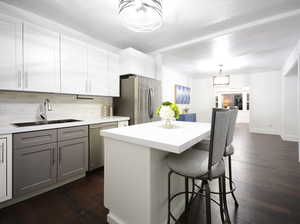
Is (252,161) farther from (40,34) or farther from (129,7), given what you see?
(40,34)

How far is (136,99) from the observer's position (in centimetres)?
A: 310

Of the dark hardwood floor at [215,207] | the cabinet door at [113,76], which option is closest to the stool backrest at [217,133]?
the dark hardwood floor at [215,207]

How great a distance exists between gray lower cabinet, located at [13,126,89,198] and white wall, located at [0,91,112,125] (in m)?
0.67

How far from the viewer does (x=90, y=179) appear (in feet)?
7.55

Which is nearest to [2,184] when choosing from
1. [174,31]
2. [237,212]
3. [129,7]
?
[129,7]

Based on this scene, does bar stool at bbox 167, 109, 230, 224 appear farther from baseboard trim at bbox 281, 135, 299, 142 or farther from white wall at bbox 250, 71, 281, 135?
white wall at bbox 250, 71, 281, 135

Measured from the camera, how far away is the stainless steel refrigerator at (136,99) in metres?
3.10

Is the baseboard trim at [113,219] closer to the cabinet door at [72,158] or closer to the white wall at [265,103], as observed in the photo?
the cabinet door at [72,158]

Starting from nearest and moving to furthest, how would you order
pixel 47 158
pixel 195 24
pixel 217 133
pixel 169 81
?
pixel 217 133, pixel 47 158, pixel 195 24, pixel 169 81

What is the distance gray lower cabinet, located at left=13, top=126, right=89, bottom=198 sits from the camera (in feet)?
5.57

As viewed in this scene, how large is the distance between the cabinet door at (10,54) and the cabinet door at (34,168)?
2.90 ft

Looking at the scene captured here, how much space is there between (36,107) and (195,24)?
10.3ft

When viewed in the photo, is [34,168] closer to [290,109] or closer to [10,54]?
[10,54]

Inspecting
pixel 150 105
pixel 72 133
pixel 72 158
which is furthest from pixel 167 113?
pixel 150 105
